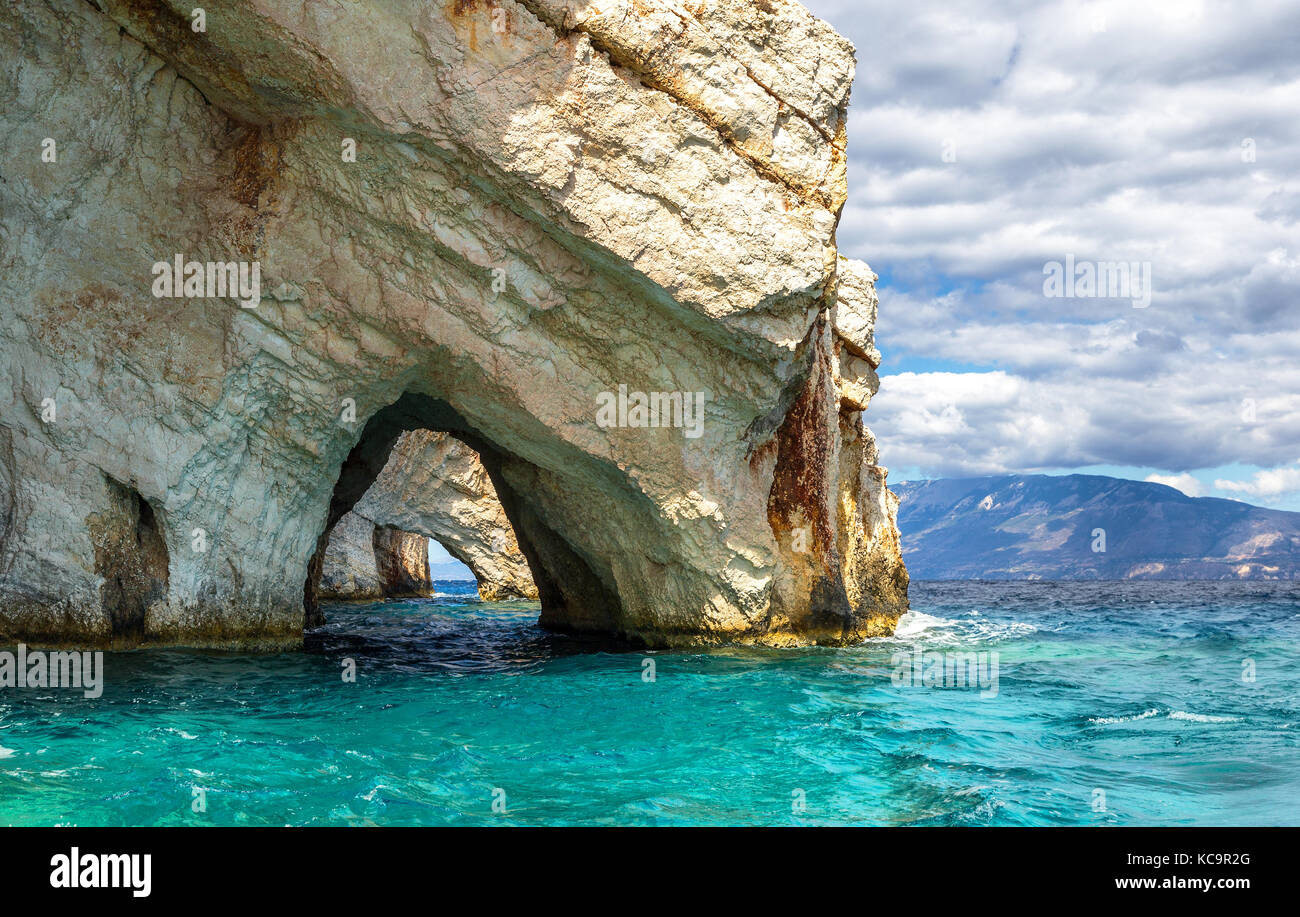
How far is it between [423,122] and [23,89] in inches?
203

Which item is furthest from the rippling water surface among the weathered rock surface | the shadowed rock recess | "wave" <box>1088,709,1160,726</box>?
the weathered rock surface

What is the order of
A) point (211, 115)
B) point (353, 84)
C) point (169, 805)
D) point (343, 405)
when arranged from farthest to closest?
point (343, 405), point (211, 115), point (353, 84), point (169, 805)

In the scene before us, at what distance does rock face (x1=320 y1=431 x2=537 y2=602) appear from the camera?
1293 inches

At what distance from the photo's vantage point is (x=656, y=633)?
16.8 meters

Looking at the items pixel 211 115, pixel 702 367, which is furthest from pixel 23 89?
pixel 702 367

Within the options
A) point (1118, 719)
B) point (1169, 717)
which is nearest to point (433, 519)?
point (1118, 719)

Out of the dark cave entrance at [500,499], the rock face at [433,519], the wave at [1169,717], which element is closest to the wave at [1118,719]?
the wave at [1169,717]

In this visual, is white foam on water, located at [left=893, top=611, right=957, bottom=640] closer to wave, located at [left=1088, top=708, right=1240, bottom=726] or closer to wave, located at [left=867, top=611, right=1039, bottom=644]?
wave, located at [left=867, top=611, right=1039, bottom=644]

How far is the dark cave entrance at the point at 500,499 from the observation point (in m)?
18.3

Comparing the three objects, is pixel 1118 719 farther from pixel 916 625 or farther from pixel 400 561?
pixel 400 561

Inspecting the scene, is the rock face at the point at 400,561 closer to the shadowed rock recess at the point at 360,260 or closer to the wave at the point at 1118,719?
the shadowed rock recess at the point at 360,260

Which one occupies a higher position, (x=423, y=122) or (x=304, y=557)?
(x=423, y=122)

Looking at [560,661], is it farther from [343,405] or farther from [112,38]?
[112,38]

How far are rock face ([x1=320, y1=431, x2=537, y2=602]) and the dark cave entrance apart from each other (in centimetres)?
1062
